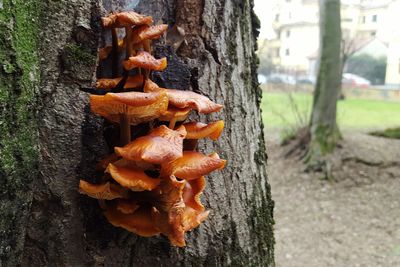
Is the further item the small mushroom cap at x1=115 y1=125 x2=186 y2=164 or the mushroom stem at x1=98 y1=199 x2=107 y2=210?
the mushroom stem at x1=98 y1=199 x2=107 y2=210

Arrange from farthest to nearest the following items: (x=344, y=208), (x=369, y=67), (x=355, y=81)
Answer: (x=369, y=67) < (x=355, y=81) < (x=344, y=208)

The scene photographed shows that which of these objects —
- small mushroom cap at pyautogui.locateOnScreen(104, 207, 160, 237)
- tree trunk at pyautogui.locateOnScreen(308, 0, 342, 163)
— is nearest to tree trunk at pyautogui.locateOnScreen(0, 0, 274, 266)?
small mushroom cap at pyautogui.locateOnScreen(104, 207, 160, 237)

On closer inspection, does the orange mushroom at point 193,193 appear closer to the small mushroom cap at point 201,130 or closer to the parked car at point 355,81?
the small mushroom cap at point 201,130

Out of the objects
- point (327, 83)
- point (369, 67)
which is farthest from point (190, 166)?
point (369, 67)

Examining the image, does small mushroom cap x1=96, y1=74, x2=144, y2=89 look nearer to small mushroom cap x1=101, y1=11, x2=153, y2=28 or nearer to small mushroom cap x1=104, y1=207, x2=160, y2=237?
small mushroom cap x1=101, y1=11, x2=153, y2=28

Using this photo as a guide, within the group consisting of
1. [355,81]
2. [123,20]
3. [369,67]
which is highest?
[123,20]

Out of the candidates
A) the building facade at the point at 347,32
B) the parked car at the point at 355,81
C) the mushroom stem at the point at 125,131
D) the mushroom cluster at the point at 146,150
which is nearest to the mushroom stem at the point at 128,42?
the mushroom cluster at the point at 146,150

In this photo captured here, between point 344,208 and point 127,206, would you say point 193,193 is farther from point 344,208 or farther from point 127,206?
point 344,208

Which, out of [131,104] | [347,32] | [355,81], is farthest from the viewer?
[355,81]
